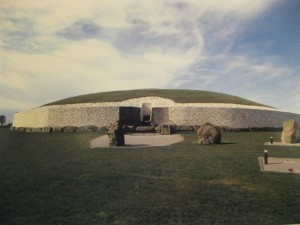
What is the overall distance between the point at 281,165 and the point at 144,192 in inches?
217

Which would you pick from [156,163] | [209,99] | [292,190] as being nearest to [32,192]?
[156,163]

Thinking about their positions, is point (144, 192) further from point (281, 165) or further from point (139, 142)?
point (139, 142)

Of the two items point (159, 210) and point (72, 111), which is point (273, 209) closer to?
point (159, 210)

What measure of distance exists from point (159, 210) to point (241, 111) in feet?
82.0

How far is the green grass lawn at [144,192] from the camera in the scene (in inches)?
246

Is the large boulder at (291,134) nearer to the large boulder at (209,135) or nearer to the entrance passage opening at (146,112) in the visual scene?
the large boulder at (209,135)

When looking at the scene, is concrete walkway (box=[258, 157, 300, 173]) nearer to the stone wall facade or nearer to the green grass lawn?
the green grass lawn

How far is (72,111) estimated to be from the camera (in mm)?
30719

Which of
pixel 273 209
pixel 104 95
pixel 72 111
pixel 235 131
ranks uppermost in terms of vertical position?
pixel 104 95

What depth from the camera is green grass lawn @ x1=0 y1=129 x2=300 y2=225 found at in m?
6.24

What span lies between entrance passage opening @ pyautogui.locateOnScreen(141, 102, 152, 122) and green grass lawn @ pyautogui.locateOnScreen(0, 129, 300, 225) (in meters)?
21.2

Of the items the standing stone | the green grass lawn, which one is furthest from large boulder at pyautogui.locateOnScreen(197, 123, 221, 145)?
the green grass lawn

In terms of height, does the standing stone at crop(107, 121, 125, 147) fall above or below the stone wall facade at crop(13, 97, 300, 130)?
below

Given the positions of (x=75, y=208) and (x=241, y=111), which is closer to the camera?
(x=75, y=208)
